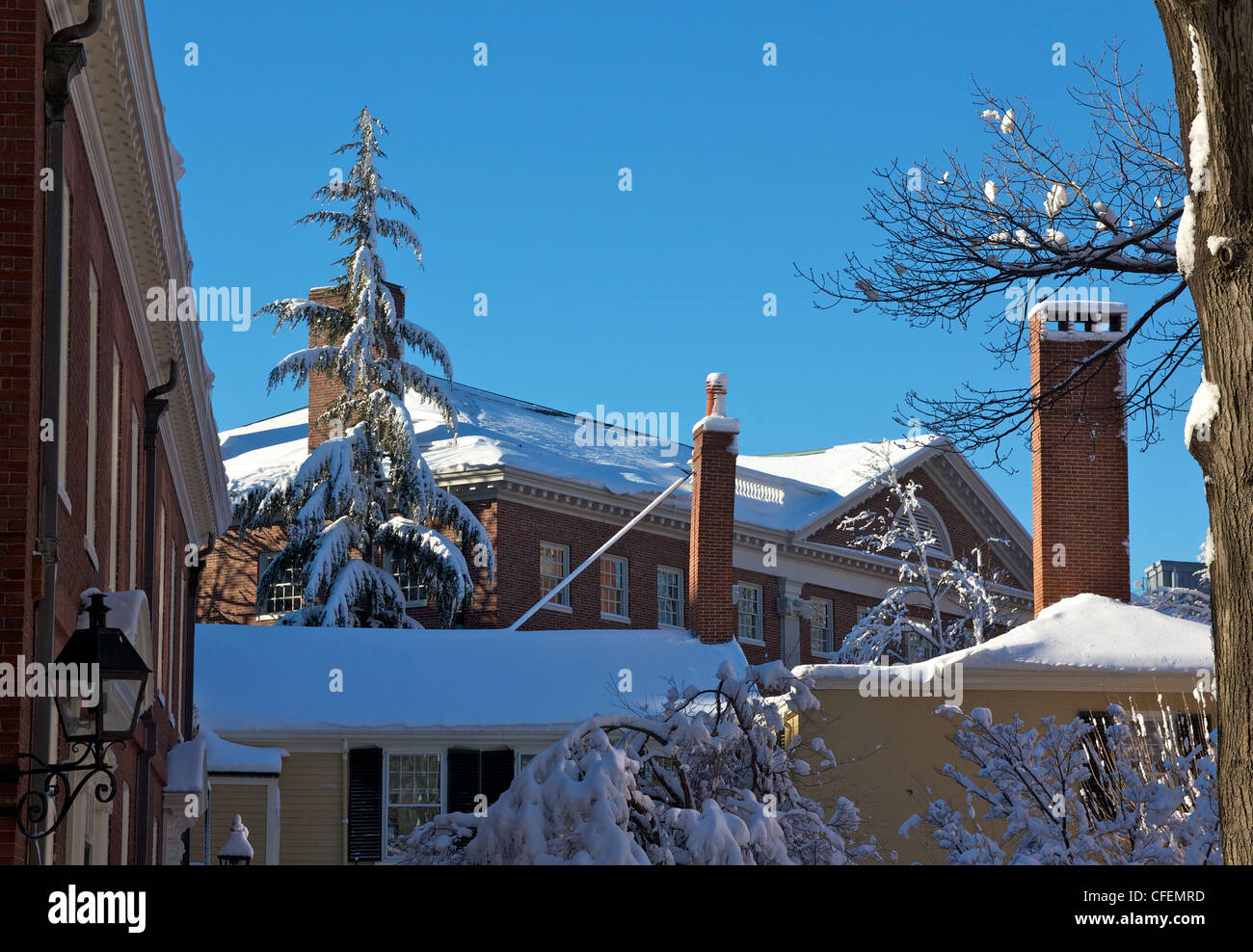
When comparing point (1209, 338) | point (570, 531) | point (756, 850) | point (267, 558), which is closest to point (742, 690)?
point (756, 850)

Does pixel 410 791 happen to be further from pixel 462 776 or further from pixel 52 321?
pixel 52 321

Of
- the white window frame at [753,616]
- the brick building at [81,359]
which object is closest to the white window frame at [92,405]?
the brick building at [81,359]

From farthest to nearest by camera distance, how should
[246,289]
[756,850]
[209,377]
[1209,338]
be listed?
[246,289]
[209,377]
[756,850]
[1209,338]

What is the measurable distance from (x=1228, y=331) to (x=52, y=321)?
6.32 metres

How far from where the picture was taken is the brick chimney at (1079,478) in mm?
20531

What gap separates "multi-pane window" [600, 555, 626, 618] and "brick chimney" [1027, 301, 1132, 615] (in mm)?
17064

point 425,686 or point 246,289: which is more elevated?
point 246,289

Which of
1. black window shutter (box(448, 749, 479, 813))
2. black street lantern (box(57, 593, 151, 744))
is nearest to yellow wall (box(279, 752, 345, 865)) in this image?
black window shutter (box(448, 749, 479, 813))

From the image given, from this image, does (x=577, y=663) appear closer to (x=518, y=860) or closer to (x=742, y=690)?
(x=742, y=690)

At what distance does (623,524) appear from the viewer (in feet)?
124

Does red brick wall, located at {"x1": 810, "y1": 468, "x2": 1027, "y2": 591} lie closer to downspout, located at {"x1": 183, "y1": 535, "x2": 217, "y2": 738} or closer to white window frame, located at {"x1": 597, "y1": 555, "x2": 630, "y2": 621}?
white window frame, located at {"x1": 597, "y1": 555, "x2": 630, "y2": 621}
